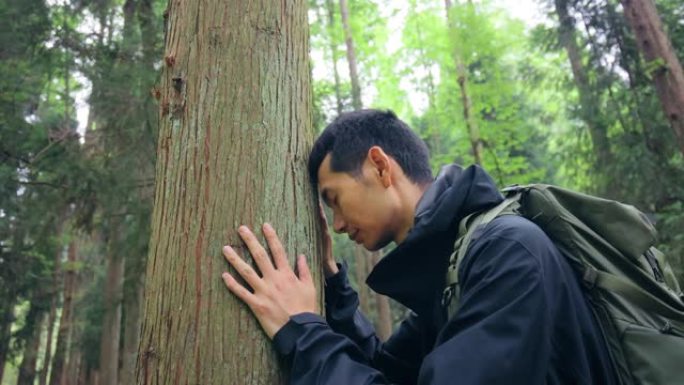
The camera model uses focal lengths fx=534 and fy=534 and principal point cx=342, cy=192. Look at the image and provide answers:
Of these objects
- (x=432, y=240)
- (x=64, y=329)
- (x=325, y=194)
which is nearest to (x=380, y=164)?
(x=325, y=194)

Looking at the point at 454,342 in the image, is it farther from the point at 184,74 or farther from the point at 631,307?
the point at 184,74

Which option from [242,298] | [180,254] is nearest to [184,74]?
[180,254]

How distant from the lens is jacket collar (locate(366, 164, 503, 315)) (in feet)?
6.20

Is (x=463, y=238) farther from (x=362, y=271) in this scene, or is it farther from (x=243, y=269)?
(x=362, y=271)

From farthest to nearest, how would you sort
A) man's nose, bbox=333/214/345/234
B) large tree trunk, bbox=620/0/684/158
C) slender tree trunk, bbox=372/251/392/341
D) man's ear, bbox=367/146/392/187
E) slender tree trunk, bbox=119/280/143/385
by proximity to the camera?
slender tree trunk, bbox=372/251/392/341 < slender tree trunk, bbox=119/280/143/385 < large tree trunk, bbox=620/0/684/158 < man's nose, bbox=333/214/345/234 < man's ear, bbox=367/146/392/187

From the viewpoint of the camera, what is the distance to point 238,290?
72.6 inches

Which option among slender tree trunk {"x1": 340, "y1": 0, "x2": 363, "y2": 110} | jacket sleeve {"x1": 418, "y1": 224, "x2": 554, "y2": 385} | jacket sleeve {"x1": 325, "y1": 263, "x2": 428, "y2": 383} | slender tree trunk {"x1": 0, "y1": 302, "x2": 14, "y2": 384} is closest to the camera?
jacket sleeve {"x1": 418, "y1": 224, "x2": 554, "y2": 385}

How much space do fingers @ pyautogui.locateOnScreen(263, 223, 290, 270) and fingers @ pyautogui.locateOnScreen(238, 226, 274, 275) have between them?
38 mm

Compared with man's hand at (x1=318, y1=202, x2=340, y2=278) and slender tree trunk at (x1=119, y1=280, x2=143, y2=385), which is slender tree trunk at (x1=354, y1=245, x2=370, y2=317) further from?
man's hand at (x1=318, y1=202, x2=340, y2=278)

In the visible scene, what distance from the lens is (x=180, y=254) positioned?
191 cm

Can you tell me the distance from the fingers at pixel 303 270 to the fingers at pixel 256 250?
0.14 m

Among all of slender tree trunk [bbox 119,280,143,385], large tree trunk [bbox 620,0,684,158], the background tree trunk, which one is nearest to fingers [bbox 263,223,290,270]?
slender tree trunk [bbox 119,280,143,385]

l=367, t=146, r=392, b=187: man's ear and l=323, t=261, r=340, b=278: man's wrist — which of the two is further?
l=323, t=261, r=340, b=278: man's wrist

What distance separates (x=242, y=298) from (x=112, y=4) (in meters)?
8.95
